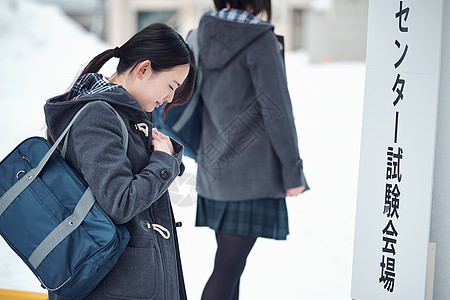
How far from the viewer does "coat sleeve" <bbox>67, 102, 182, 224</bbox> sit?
105 centimetres

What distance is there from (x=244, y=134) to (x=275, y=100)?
174 mm

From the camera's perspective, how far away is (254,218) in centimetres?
165

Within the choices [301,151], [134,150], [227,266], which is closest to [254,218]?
[227,266]

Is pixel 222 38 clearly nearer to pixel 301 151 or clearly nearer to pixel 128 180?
pixel 128 180

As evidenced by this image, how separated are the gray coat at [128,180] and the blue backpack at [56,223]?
34 millimetres

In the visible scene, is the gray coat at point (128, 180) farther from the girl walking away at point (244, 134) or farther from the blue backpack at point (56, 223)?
the girl walking away at point (244, 134)

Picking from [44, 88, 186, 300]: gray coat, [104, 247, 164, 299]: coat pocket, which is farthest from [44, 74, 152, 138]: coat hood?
[104, 247, 164, 299]: coat pocket

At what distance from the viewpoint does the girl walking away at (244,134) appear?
1581mm

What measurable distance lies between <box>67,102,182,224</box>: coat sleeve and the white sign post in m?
0.68

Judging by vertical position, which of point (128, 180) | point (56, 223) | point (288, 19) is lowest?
point (56, 223)

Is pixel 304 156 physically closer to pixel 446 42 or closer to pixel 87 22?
pixel 446 42

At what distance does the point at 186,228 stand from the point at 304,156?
6.11 ft

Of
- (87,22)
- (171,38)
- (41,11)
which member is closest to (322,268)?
(171,38)

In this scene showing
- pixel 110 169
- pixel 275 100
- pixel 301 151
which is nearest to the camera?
pixel 110 169
